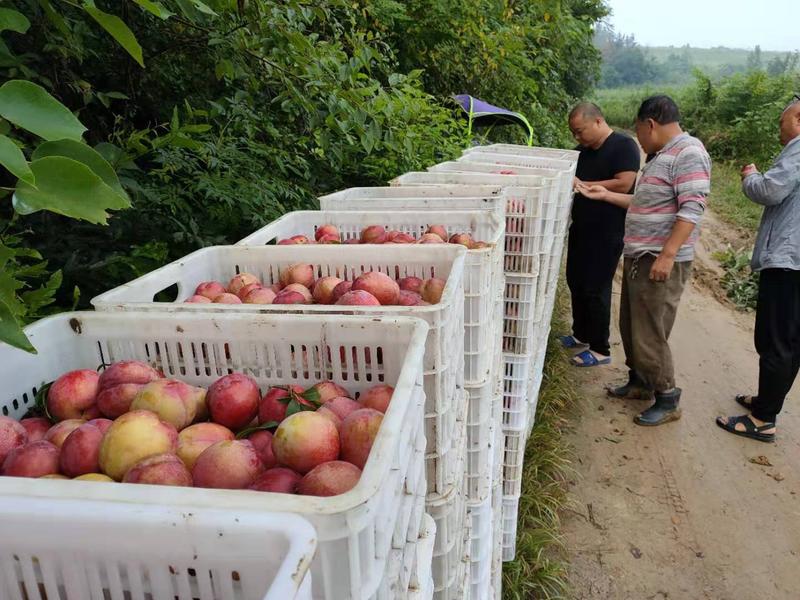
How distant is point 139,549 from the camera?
64cm

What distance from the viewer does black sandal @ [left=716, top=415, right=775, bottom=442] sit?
3.88 m

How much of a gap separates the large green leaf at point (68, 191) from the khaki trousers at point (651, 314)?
3.53m

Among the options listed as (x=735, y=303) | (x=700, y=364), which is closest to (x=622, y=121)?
(x=735, y=303)

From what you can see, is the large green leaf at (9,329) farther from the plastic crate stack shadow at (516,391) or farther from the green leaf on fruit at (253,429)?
the plastic crate stack shadow at (516,391)

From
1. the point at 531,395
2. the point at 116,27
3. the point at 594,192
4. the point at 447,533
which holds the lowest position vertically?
the point at 531,395

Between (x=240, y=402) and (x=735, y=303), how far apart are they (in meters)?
7.07

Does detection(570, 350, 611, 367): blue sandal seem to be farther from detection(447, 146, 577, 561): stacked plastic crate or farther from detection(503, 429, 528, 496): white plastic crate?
detection(503, 429, 528, 496): white plastic crate

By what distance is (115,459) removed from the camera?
0.93 metres

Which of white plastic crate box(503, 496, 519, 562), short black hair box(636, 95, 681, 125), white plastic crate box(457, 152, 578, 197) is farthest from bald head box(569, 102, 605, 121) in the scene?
white plastic crate box(503, 496, 519, 562)

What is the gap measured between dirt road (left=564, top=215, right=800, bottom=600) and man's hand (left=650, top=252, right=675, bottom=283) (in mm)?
1102

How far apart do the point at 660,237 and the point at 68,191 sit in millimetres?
3506

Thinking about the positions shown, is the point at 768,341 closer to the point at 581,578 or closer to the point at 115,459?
the point at 581,578

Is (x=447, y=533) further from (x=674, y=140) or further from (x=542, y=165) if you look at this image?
(x=542, y=165)

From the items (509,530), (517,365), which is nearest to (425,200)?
(517,365)
